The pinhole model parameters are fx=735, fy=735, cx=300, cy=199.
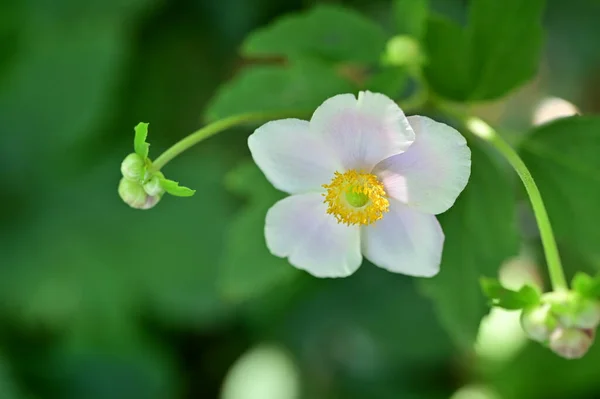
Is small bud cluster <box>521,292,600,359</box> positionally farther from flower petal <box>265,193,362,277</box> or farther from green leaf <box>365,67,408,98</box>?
green leaf <box>365,67,408,98</box>

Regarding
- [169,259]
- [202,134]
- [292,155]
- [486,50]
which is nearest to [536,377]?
[169,259]

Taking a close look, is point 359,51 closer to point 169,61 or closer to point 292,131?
point 292,131

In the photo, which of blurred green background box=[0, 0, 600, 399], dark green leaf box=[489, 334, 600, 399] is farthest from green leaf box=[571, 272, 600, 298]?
dark green leaf box=[489, 334, 600, 399]

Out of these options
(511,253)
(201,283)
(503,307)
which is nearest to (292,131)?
(503,307)

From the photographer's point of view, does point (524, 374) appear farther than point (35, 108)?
No

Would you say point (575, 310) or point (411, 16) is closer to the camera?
point (575, 310)

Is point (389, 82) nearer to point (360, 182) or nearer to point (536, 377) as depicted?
point (360, 182)
